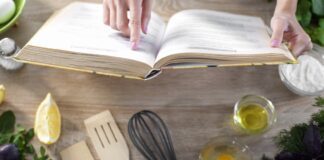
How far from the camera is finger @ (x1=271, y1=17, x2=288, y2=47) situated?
2.28ft

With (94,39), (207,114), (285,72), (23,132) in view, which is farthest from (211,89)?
(23,132)

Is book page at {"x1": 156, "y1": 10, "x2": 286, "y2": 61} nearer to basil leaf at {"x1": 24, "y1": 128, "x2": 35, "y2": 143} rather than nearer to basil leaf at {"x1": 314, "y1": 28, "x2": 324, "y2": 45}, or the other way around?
basil leaf at {"x1": 314, "y1": 28, "x2": 324, "y2": 45}

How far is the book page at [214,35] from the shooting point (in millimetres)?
666

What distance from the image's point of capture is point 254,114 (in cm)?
74

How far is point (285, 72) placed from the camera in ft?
2.52

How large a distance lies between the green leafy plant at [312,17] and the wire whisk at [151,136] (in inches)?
15.7

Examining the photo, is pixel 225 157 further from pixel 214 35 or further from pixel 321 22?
pixel 321 22

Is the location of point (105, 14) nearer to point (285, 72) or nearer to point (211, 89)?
point (211, 89)

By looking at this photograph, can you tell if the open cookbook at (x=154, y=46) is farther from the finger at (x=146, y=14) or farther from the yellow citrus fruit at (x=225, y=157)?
the yellow citrus fruit at (x=225, y=157)

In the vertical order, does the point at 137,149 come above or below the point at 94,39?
below

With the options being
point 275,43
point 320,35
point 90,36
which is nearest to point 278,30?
point 275,43

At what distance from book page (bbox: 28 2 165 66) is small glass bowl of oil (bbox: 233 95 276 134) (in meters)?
0.21

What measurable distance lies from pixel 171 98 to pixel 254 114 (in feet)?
0.57

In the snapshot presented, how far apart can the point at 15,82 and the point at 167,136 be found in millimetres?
341
